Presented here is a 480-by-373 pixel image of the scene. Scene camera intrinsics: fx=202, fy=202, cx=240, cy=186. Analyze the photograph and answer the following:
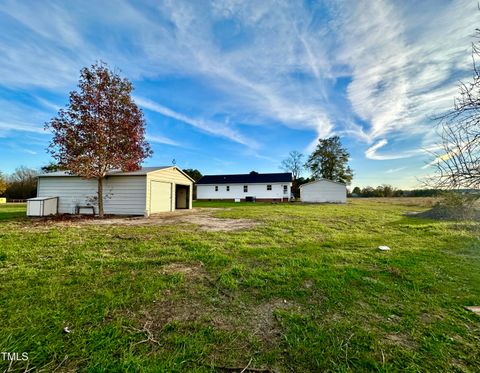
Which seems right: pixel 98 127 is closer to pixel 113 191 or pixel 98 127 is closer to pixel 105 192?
pixel 113 191

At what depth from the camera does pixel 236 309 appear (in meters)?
2.56

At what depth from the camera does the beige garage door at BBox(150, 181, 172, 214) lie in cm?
1238

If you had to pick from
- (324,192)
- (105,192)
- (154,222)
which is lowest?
(154,222)

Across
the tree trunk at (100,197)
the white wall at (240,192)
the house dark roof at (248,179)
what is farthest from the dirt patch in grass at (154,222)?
the house dark roof at (248,179)

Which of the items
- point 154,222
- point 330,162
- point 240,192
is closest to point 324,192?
point 330,162

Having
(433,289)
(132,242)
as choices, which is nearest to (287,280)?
(433,289)

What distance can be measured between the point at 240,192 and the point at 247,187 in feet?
4.45

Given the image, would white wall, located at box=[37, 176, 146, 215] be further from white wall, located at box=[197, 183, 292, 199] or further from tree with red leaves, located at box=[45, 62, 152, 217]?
white wall, located at box=[197, 183, 292, 199]

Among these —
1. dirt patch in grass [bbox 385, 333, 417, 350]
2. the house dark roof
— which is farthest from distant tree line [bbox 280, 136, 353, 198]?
dirt patch in grass [bbox 385, 333, 417, 350]

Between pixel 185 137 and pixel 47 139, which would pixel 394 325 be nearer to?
pixel 47 139

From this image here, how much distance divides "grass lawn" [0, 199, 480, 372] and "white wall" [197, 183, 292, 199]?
24.9 meters

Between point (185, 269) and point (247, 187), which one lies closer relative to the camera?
point (185, 269)

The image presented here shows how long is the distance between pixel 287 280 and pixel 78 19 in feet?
32.9

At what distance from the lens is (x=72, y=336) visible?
1953 mm
